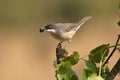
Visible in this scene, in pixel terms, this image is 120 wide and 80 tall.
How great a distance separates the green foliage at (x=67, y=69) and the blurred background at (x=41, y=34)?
621cm

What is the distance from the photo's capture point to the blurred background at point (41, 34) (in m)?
8.42

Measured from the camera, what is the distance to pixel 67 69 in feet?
4.10

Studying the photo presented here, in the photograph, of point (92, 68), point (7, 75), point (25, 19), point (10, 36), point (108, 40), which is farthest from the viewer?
point (25, 19)

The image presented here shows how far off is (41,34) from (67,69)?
324 inches

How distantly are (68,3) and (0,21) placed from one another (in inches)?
54.5

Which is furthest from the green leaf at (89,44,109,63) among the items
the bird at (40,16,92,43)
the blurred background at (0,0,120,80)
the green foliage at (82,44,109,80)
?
the blurred background at (0,0,120,80)

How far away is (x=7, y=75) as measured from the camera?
8102 mm

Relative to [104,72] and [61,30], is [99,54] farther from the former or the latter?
[61,30]

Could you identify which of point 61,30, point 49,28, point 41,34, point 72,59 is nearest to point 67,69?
point 72,59

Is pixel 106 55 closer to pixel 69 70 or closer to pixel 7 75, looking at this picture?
pixel 69 70

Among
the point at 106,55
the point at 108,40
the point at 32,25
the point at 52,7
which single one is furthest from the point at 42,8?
the point at 106,55

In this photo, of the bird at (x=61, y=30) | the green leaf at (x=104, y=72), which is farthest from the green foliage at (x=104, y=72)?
the bird at (x=61, y=30)

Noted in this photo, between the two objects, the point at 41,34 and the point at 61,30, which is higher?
the point at 41,34

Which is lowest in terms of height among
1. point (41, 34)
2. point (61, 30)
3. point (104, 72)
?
point (104, 72)
